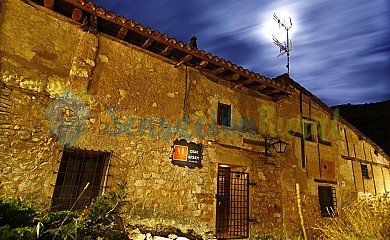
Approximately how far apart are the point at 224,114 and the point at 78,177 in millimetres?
3871

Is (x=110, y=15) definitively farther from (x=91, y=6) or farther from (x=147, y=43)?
(x=147, y=43)

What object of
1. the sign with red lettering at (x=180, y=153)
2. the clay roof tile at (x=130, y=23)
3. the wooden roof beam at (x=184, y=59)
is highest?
the clay roof tile at (x=130, y=23)

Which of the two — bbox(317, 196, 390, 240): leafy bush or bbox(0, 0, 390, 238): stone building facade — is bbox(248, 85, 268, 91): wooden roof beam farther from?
bbox(317, 196, 390, 240): leafy bush

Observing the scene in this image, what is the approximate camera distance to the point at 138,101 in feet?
16.3

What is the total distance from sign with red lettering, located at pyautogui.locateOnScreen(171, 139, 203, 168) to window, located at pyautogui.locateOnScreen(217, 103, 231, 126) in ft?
3.62

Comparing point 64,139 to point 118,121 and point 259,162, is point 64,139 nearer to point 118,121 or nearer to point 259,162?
point 118,121

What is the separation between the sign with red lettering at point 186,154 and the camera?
517 centimetres

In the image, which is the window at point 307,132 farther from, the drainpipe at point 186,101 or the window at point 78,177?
the window at point 78,177

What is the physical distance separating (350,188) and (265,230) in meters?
4.71

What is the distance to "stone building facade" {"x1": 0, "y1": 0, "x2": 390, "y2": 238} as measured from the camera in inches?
151

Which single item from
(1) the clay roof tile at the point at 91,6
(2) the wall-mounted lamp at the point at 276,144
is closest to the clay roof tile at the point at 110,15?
(1) the clay roof tile at the point at 91,6

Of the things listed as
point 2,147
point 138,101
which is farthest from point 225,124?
point 2,147

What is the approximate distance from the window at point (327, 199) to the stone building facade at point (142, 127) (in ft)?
0.52

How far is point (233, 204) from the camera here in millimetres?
6316
